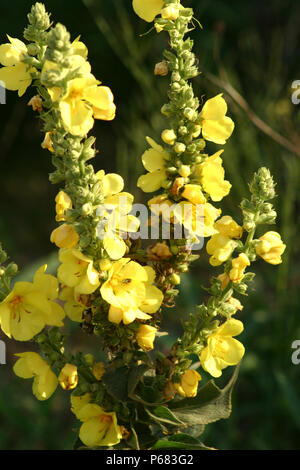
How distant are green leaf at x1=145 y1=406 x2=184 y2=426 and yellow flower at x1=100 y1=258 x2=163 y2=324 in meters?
0.21

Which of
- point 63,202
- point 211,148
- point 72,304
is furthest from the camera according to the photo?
point 211,148

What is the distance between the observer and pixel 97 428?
41.3 inches

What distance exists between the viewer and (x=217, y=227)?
0.98 metres

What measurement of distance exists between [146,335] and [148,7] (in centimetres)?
60

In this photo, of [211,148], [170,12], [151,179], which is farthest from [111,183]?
[211,148]

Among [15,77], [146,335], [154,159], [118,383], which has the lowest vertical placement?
[118,383]

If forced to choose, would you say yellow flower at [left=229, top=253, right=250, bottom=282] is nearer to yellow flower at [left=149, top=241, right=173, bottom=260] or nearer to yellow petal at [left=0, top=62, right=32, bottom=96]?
yellow flower at [left=149, top=241, right=173, bottom=260]

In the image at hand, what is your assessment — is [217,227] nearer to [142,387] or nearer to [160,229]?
[160,229]

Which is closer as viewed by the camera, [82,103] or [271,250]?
[82,103]

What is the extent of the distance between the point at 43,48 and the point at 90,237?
1.10 ft

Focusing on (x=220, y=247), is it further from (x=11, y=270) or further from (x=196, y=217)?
(x=11, y=270)

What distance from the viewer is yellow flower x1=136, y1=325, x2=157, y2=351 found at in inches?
37.9

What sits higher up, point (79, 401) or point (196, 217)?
point (196, 217)
